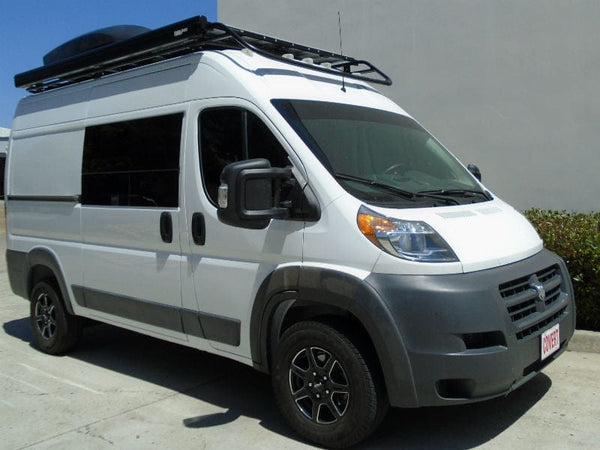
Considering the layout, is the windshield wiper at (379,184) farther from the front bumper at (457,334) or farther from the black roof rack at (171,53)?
the black roof rack at (171,53)

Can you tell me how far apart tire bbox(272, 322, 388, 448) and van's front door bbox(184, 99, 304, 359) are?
0.40 meters

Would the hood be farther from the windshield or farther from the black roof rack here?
the black roof rack

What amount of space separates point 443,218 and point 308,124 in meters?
1.08

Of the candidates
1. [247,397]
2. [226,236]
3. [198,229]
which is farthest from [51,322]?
[226,236]

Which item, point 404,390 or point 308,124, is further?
point 308,124

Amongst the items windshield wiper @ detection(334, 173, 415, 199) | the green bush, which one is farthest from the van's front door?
the green bush

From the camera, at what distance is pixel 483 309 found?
3.49 m

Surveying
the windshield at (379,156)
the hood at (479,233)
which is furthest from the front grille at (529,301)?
the windshield at (379,156)

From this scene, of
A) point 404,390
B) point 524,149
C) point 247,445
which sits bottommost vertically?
point 247,445

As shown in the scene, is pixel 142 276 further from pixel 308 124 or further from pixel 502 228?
pixel 502 228

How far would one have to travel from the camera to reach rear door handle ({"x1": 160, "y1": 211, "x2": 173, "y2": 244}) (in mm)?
4672

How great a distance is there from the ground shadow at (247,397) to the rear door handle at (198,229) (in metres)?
1.26

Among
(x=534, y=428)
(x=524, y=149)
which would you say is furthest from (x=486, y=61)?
(x=534, y=428)

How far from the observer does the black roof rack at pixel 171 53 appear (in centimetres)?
451
